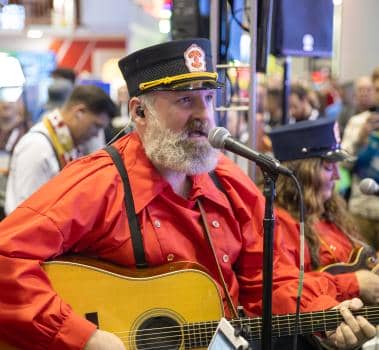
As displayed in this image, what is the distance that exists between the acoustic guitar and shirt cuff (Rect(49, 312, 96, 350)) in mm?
144

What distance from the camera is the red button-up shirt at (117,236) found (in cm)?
257

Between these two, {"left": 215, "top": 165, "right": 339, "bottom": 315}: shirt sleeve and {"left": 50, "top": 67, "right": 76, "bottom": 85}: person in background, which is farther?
{"left": 50, "top": 67, "right": 76, "bottom": 85}: person in background

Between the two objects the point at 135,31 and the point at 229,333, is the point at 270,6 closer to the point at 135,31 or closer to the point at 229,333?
the point at 229,333

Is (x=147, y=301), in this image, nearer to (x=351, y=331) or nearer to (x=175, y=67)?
(x=351, y=331)

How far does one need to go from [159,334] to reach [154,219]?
463 mm

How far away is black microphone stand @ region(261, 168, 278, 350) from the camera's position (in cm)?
226

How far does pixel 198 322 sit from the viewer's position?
9.22 feet

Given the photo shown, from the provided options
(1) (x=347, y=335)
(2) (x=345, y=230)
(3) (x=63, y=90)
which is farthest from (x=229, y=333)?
(3) (x=63, y=90)

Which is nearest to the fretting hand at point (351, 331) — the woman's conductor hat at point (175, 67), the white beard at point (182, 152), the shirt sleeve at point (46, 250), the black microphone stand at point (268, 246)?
the black microphone stand at point (268, 246)

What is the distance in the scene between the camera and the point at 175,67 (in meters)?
2.87

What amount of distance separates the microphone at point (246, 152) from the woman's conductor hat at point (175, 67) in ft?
1.87

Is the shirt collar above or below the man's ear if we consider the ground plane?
below

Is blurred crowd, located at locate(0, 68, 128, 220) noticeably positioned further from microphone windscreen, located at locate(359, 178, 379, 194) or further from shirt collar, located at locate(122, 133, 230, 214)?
microphone windscreen, located at locate(359, 178, 379, 194)

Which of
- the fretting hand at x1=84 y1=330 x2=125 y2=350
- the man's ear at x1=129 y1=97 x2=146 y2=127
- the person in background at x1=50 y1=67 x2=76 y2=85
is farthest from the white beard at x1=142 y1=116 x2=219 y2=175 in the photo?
the person in background at x1=50 y1=67 x2=76 y2=85
